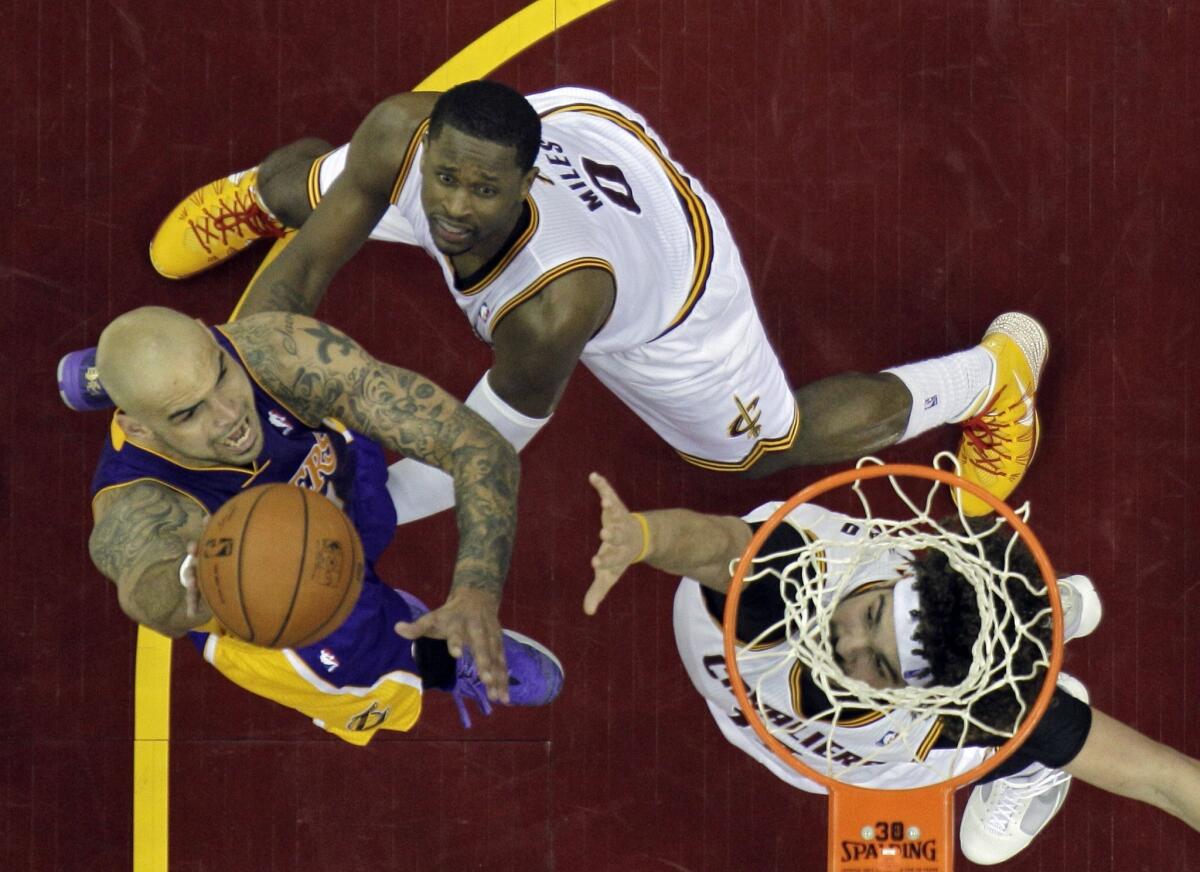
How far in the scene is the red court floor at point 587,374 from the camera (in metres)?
5.38

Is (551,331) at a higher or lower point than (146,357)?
higher

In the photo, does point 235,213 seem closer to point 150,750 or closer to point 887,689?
point 150,750

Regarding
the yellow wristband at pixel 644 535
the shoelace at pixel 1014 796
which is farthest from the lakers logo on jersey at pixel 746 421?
the shoelace at pixel 1014 796

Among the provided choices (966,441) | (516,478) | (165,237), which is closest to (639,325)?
(516,478)

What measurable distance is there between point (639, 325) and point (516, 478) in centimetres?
72

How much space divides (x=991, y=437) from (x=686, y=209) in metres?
1.80

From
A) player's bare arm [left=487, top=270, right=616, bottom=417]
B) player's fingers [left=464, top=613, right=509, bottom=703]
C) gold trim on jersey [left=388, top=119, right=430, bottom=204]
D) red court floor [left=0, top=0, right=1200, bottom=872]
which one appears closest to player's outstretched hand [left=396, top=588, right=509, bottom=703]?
player's fingers [left=464, top=613, right=509, bottom=703]

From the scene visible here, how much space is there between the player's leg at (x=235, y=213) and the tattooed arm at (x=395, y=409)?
142cm

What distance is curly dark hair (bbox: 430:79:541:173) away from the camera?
12.3 ft

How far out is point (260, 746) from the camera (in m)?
5.37

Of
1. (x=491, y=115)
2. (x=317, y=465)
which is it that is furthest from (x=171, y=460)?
(x=491, y=115)

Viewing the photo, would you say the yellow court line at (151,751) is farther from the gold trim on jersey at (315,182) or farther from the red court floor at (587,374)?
the gold trim on jersey at (315,182)

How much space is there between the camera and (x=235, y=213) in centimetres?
531

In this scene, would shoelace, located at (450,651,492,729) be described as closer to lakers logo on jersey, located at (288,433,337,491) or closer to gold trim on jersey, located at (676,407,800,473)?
lakers logo on jersey, located at (288,433,337,491)
